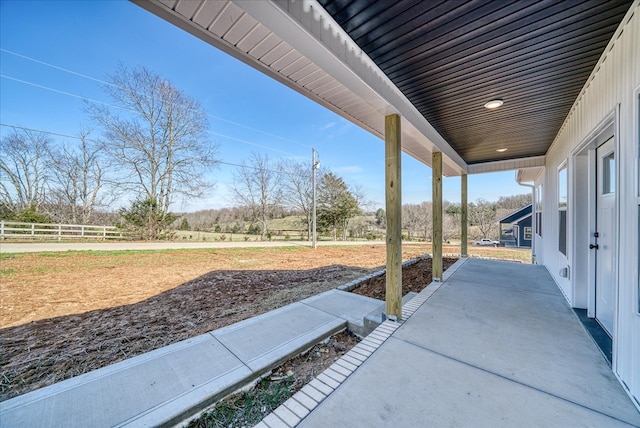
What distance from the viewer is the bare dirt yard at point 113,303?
7.41ft

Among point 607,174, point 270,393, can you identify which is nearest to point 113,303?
point 270,393

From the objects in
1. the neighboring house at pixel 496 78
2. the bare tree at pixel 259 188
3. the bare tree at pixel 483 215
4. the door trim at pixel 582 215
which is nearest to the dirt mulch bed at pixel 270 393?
the neighboring house at pixel 496 78

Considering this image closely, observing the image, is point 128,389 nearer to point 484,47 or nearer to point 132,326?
point 132,326

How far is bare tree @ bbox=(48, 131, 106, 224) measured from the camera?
40.9ft

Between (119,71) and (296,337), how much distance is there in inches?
633

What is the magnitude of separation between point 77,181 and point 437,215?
58.8 feet

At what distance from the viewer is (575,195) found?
3172 mm

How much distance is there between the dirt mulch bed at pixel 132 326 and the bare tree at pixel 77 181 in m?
13.2

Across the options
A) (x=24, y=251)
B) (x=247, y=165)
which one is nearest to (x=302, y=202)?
(x=247, y=165)

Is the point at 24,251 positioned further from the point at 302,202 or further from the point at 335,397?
the point at 302,202

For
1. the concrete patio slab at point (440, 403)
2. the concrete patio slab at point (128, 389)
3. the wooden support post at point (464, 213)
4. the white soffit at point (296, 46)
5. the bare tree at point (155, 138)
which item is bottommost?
the concrete patio slab at point (128, 389)

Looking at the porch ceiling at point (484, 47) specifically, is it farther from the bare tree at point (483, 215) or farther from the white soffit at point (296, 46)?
the bare tree at point (483, 215)

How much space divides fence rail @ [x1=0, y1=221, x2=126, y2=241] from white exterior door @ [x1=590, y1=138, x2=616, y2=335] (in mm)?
16579

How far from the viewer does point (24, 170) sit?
12.0m
